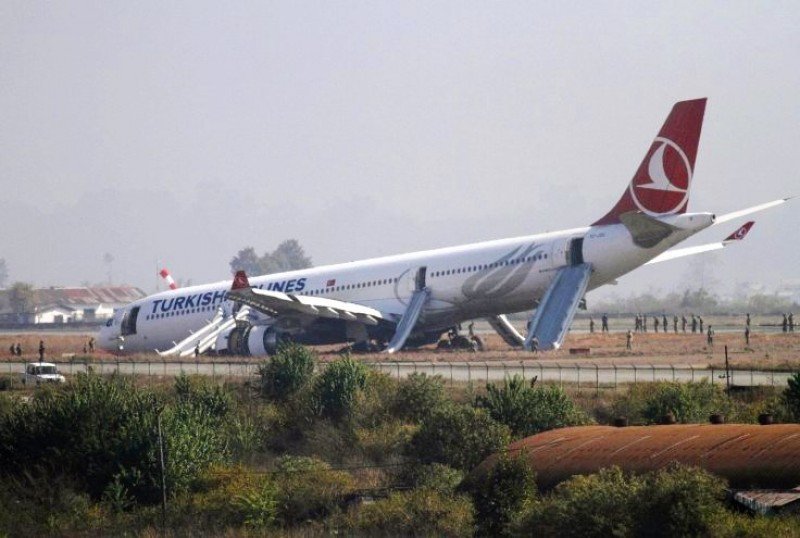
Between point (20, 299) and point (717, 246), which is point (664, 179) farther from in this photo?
Answer: point (20, 299)

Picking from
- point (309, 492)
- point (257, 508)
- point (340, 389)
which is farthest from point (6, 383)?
point (257, 508)

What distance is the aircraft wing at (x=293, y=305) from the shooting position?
62041mm

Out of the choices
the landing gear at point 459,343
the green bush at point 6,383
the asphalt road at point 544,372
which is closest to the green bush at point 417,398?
the asphalt road at point 544,372

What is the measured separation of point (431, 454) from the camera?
37.0m

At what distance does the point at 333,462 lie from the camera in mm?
41406

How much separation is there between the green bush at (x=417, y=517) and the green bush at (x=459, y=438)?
4.37 m

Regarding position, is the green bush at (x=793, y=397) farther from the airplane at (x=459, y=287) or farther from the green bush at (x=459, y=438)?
the airplane at (x=459, y=287)

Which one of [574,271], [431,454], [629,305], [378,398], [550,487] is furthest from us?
[629,305]

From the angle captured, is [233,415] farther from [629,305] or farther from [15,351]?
[629,305]

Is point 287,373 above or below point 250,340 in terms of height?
below

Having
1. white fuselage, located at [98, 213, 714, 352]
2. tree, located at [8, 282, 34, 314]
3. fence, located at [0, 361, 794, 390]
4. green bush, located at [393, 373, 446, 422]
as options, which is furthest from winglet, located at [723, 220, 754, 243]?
tree, located at [8, 282, 34, 314]

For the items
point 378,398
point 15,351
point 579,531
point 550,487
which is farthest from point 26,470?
point 15,351

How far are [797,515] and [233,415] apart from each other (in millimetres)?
25814

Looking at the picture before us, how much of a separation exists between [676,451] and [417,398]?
18357 millimetres
